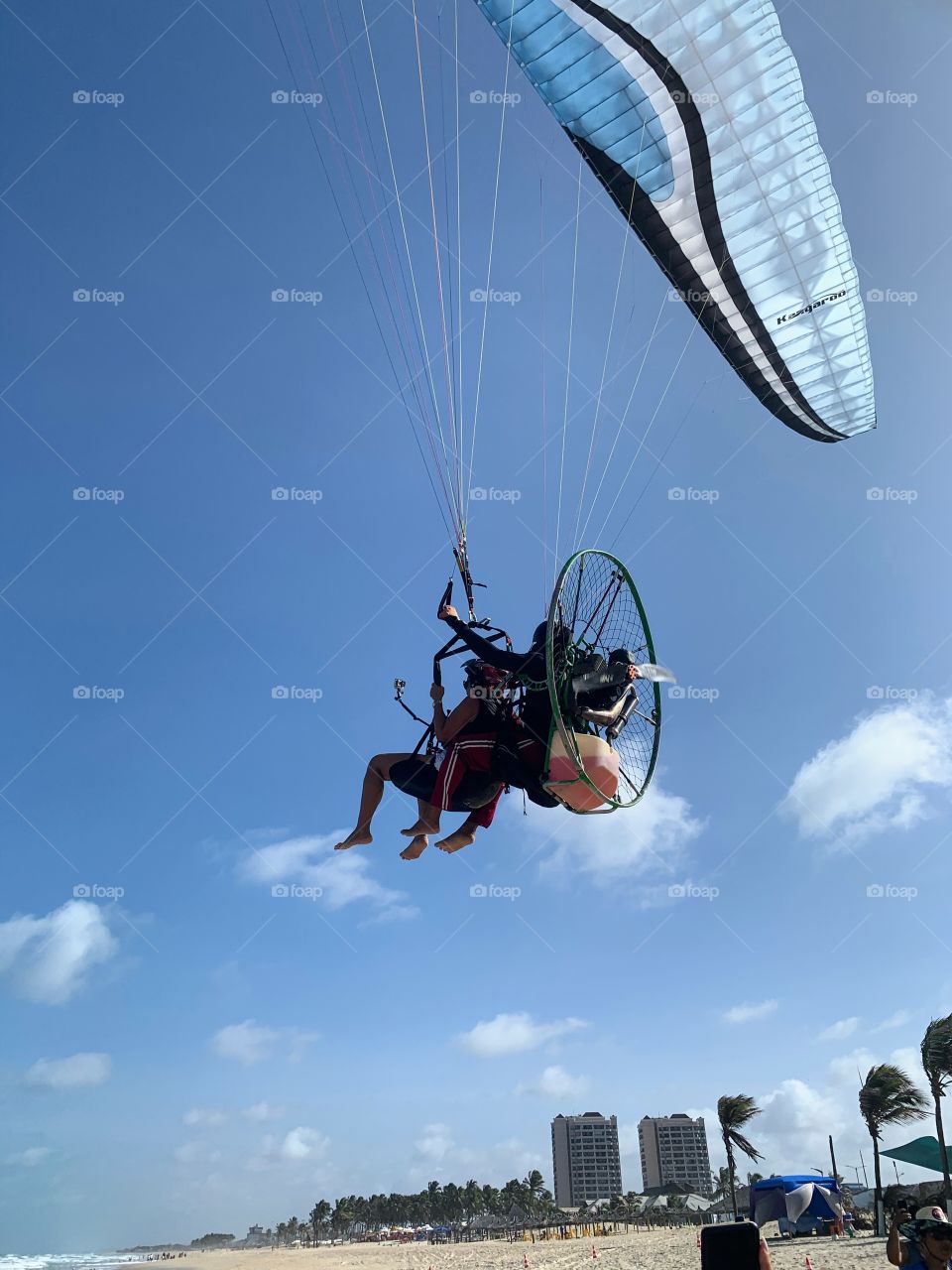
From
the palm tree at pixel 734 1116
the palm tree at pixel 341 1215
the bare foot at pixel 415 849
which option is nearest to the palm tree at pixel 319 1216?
the palm tree at pixel 341 1215

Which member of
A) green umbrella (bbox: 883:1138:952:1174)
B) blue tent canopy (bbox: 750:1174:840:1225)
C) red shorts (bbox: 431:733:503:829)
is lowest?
blue tent canopy (bbox: 750:1174:840:1225)

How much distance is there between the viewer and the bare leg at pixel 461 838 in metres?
6.81

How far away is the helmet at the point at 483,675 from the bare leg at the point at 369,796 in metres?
0.81

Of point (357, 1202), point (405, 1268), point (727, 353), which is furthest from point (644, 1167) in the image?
point (727, 353)

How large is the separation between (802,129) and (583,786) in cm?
694

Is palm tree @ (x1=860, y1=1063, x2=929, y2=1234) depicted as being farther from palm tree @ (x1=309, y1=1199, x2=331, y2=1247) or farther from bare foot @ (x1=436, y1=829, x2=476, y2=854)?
palm tree @ (x1=309, y1=1199, x2=331, y2=1247)

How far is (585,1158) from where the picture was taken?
148 m

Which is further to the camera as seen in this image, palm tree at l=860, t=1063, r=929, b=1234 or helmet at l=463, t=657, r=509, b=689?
palm tree at l=860, t=1063, r=929, b=1234

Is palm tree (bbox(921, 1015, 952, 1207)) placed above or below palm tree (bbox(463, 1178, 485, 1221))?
above

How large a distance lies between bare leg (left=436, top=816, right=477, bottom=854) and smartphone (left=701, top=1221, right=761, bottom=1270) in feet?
11.4

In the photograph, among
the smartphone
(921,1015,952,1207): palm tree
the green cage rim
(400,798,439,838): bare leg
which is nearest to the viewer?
the smartphone

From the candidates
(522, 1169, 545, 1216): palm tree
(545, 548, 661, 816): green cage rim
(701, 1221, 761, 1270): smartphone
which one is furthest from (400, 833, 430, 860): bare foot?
(522, 1169, 545, 1216): palm tree

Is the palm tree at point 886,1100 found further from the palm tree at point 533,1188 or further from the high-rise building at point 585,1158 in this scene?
the high-rise building at point 585,1158

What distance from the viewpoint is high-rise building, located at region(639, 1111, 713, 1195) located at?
434 ft
